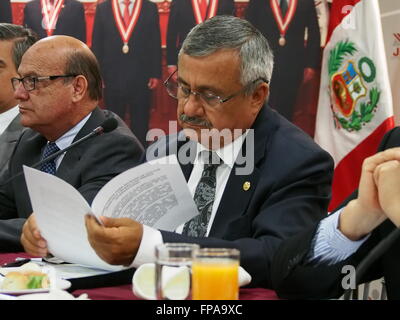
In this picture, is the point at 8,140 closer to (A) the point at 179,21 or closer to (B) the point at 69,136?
(B) the point at 69,136

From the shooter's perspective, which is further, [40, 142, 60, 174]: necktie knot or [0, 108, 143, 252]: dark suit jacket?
[40, 142, 60, 174]: necktie knot

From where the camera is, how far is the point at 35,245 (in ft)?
7.36

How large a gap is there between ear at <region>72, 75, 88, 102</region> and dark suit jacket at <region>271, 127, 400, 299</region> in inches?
62.9

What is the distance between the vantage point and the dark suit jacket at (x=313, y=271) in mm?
1810

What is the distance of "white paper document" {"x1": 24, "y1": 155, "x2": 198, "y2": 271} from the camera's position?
189 cm

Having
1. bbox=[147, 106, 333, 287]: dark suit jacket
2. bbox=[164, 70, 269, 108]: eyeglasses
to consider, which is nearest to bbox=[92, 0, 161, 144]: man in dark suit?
bbox=[164, 70, 269, 108]: eyeglasses

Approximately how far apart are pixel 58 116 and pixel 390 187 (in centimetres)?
190

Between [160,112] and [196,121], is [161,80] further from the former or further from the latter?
[196,121]

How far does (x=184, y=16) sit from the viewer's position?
4.49 meters

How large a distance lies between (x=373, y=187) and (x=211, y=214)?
0.79 meters

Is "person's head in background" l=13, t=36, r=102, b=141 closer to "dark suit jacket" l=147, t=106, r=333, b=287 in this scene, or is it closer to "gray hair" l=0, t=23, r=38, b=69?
"gray hair" l=0, t=23, r=38, b=69

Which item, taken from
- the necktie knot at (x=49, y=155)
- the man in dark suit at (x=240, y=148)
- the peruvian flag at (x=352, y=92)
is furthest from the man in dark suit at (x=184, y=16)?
the man in dark suit at (x=240, y=148)

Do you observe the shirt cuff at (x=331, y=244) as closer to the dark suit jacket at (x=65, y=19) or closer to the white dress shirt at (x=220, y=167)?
the white dress shirt at (x=220, y=167)

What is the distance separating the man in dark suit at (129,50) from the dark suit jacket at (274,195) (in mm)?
2210
